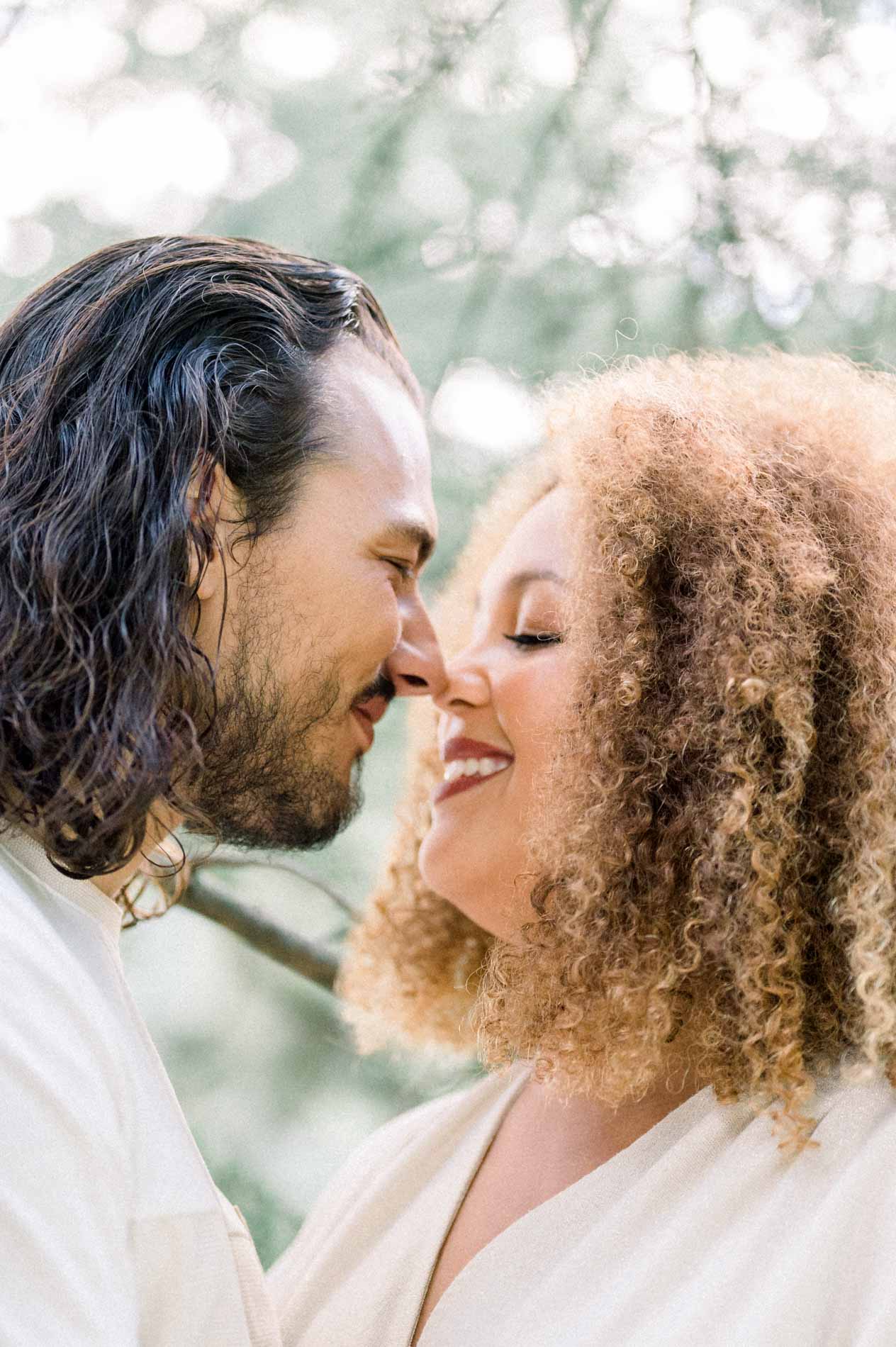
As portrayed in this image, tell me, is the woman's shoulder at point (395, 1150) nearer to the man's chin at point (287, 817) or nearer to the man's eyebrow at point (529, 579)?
the man's chin at point (287, 817)

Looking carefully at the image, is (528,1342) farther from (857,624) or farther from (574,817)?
(857,624)

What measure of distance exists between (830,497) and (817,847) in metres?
0.44

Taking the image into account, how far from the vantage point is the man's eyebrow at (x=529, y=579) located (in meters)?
1.76

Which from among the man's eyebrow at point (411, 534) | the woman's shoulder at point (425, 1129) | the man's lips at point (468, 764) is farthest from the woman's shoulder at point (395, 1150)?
the man's eyebrow at point (411, 534)

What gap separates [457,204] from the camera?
280cm

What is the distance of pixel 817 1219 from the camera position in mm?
1161

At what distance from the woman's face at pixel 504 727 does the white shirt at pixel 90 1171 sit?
54 cm

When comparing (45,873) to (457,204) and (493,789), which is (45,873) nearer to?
(493,789)

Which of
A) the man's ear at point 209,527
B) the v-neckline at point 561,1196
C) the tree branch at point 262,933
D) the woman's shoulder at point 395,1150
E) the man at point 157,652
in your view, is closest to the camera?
the man at point 157,652

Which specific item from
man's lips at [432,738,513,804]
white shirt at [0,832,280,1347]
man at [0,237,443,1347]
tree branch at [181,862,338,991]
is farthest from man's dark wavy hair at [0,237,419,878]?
tree branch at [181,862,338,991]

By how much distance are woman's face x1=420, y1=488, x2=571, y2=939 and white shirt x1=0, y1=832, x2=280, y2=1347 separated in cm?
54

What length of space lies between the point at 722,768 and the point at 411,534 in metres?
0.69

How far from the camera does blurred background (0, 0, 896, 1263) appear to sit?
2.66 metres

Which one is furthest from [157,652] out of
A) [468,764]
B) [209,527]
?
[468,764]
